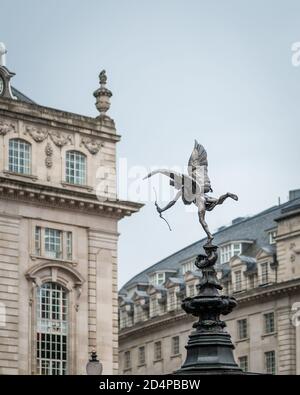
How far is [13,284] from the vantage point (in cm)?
6106

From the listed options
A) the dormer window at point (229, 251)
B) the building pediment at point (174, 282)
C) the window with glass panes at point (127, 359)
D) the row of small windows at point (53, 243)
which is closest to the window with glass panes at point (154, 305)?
the building pediment at point (174, 282)

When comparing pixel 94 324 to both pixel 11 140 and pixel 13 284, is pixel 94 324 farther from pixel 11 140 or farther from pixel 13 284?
pixel 11 140

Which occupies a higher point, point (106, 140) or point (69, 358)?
point (106, 140)

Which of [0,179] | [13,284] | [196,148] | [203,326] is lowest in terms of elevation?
[203,326]

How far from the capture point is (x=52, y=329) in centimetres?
6222

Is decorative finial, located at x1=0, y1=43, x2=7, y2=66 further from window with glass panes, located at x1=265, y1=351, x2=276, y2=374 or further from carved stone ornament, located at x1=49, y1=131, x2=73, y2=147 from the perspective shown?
window with glass panes, located at x1=265, y1=351, x2=276, y2=374

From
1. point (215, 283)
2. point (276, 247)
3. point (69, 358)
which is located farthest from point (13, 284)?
point (215, 283)

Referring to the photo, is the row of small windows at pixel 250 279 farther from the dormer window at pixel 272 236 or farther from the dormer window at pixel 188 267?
the dormer window at pixel 188 267

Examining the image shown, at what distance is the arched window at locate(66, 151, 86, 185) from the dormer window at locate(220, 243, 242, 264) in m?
31.7

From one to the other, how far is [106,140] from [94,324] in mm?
9928

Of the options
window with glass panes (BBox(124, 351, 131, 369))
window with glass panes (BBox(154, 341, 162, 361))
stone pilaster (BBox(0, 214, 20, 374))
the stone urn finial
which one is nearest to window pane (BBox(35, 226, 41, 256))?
stone pilaster (BBox(0, 214, 20, 374))

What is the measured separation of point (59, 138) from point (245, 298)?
97.4 feet

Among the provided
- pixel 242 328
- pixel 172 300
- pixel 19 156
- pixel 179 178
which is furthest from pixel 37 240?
pixel 179 178

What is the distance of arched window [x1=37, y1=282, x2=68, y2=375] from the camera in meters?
61.6
